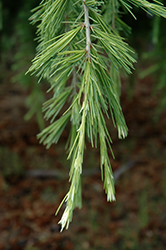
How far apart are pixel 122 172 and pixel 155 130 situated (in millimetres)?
750

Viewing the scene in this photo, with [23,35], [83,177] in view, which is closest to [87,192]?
[83,177]

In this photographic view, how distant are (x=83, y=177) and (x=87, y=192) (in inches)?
7.6

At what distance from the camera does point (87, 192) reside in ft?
8.35

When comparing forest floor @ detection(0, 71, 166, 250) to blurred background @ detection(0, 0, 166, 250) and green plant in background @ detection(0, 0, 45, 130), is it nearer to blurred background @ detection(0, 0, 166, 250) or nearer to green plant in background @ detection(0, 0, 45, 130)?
blurred background @ detection(0, 0, 166, 250)

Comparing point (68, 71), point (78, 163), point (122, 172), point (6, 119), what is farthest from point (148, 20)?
point (6, 119)

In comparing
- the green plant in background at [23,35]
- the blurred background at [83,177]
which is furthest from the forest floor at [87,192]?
the green plant in background at [23,35]

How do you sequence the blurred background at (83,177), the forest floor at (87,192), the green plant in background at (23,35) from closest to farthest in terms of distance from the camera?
the green plant in background at (23,35)
the blurred background at (83,177)
the forest floor at (87,192)

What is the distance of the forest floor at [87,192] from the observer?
7.04 feet

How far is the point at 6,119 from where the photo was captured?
322cm

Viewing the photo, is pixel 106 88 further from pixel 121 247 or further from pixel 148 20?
pixel 121 247

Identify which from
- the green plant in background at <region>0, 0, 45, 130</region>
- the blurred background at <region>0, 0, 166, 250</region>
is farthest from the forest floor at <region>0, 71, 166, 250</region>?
the green plant in background at <region>0, 0, 45, 130</region>

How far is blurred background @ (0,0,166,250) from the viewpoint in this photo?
1.64m

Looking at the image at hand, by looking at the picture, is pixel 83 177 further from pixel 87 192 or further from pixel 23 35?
pixel 23 35

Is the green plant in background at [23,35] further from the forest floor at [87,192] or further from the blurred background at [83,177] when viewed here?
the forest floor at [87,192]
